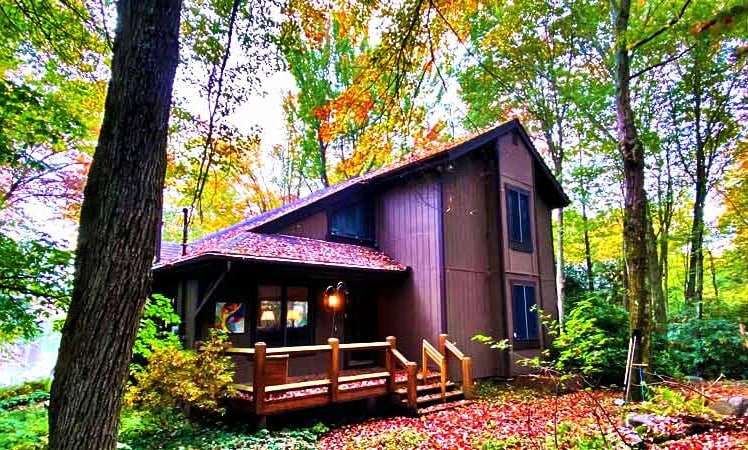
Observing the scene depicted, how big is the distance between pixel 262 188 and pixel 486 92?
11515 millimetres

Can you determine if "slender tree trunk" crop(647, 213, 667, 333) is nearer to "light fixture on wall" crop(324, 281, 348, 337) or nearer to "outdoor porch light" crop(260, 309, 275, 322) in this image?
"light fixture on wall" crop(324, 281, 348, 337)

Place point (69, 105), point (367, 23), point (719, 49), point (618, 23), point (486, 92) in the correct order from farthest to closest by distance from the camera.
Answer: point (486, 92)
point (719, 49)
point (618, 23)
point (69, 105)
point (367, 23)

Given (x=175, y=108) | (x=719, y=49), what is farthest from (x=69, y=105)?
(x=719, y=49)

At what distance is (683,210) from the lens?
56.5ft

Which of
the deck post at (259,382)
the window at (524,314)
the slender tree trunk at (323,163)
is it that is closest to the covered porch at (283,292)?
the deck post at (259,382)

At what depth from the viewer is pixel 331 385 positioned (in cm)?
716

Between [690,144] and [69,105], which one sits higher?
[690,144]

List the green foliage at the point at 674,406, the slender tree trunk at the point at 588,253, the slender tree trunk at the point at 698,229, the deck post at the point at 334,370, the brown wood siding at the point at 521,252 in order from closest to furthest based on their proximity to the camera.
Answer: the green foliage at the point at 674,406 → the deck post at the point at 334,370 → the brown wood siding at the point at 521,252 → the slender tree trunk at the point at 698,229 → the slender tree trunk at the point at 588,253

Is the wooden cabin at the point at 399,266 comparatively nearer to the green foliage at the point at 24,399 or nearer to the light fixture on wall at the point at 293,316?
the light fixture on wall at the point at 293,316

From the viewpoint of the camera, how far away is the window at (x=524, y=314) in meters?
11.6

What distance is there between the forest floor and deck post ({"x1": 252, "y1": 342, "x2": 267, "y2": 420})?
3.36ft

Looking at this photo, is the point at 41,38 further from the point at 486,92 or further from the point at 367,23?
the point at 486,92

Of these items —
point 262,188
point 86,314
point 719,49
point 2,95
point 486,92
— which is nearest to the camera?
point 86,314

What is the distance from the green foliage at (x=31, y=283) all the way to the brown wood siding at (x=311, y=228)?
5.39 metres
